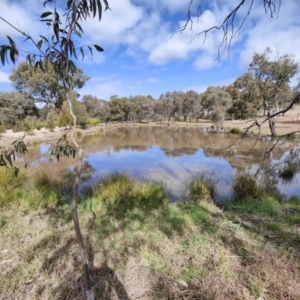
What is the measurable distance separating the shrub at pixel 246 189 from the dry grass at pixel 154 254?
3.49 feet

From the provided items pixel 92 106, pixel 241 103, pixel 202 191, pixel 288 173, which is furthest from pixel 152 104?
pixel 202 191

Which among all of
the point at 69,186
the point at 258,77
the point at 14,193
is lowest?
the point at 69,186

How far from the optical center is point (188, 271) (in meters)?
1.67

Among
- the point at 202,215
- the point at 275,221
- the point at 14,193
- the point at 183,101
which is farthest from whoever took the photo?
the point at 183,101

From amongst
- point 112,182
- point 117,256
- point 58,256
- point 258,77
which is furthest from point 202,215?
point 258,77

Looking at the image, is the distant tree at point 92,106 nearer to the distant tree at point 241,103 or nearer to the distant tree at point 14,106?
the distant tree at point 14,106

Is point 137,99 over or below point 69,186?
over

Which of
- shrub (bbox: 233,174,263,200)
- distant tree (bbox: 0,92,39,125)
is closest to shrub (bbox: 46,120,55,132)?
distant tree (bbox: 0,92,39,125)

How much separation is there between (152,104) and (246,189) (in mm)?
38902

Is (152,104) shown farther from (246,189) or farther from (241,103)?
(246,189)

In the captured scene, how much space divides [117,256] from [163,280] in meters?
0.52

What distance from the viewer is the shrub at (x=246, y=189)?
13.5 feet

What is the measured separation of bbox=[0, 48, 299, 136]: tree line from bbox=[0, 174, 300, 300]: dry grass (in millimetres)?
1389

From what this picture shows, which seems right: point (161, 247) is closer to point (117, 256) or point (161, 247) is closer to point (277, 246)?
point (117, 256)
